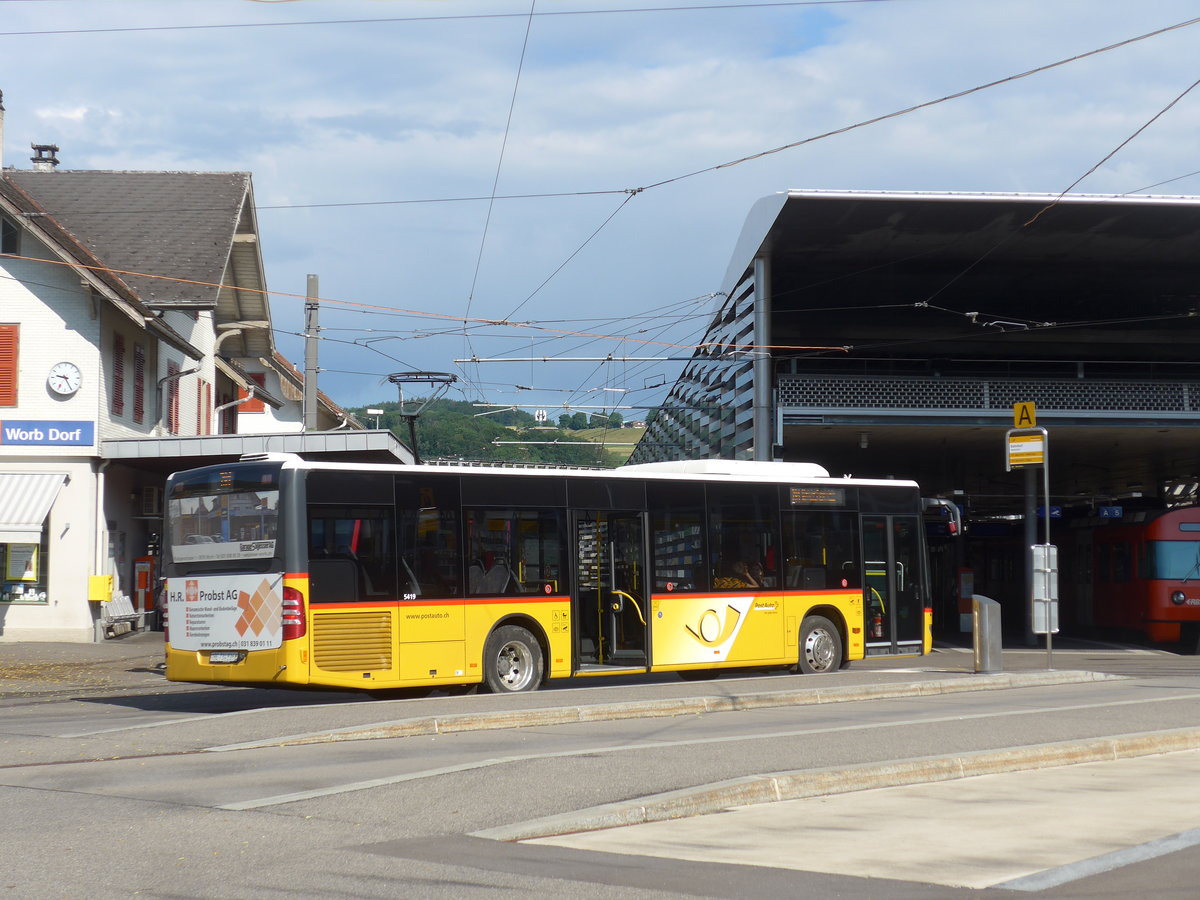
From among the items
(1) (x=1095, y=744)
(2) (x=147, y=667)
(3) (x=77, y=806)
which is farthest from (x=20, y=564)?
(1) (x=1095, y=744)

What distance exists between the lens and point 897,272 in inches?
1420

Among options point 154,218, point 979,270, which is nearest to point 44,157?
point 154,218

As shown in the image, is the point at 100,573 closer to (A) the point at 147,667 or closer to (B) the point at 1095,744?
(A) the point at 147,667

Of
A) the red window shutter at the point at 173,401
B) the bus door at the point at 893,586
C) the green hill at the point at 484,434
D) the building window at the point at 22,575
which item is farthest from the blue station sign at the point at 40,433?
the bus door at the point at 893,586

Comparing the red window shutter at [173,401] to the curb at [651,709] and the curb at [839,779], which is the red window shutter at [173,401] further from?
the curb at [839,779]

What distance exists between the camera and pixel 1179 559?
2911 centimetres

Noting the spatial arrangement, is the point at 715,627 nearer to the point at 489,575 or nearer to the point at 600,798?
the point at 489,575

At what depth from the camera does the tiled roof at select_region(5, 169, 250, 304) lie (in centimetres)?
3269

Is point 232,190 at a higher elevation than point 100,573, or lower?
higher

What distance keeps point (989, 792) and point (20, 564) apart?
76.1 ft

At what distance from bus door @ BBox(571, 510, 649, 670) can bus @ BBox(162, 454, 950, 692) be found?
3 cm

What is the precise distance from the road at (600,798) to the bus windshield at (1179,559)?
556 inches

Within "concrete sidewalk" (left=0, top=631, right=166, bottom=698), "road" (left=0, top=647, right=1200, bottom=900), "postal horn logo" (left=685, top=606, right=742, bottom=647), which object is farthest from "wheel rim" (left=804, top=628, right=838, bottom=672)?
"concrete sidewalk" (left=0, top=631, right=166, bottom=698)

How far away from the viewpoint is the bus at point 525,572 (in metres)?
14.8
